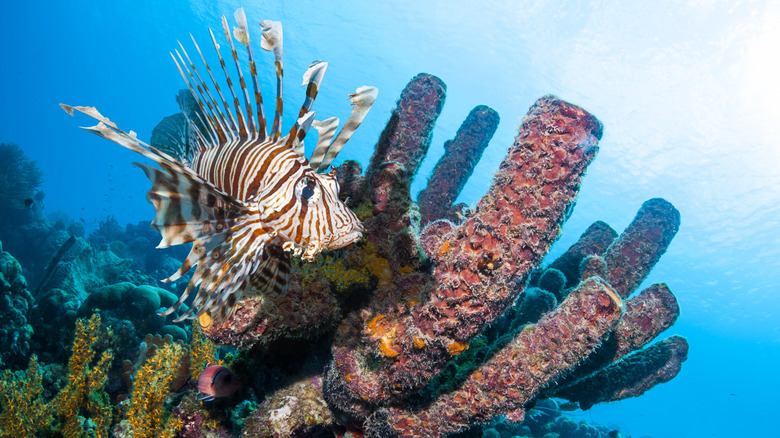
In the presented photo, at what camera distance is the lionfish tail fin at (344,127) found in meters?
2.04

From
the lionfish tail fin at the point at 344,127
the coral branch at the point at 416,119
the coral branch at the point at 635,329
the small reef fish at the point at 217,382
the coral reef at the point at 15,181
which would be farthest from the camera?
the coral reef at the point at 15,181

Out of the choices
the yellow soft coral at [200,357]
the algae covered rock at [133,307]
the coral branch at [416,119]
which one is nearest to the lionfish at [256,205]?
the yellow soft coral at [200,357]

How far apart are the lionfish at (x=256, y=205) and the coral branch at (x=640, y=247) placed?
5.38 meters

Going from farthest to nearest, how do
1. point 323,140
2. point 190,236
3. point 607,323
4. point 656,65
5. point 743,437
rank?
point 743,437
point 656,65
point 607,323
point 323,140
point 190,236

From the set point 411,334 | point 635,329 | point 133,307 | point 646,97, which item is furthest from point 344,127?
point 646,97

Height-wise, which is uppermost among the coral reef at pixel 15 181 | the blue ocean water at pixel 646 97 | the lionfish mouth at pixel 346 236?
the blue ocean water at pixel 646 97

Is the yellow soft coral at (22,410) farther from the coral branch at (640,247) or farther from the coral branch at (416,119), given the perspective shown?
the coral branch at (640,247)

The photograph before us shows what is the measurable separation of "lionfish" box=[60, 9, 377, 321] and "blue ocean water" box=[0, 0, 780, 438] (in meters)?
7.90

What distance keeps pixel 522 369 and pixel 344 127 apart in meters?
2.50

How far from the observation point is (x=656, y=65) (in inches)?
Answer: 1056

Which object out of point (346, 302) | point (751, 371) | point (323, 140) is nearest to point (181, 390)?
point (346, 302)

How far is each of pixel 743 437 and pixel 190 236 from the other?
88.4 m

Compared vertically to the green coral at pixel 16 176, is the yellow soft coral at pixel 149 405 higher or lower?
lower

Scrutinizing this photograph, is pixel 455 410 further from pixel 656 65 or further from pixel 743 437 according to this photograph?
pixel 743 437
